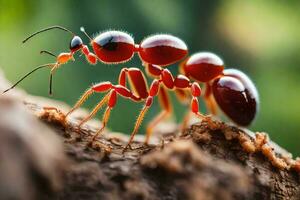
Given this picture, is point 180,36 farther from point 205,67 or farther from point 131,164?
point 131,164

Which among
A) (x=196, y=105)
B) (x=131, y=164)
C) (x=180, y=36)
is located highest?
(x=180, y=36)

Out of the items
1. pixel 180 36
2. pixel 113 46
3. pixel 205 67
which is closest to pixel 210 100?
pixel 205 67

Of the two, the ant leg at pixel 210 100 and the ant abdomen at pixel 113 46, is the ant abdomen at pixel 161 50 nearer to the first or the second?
the ant abdomen at pixel 113 46

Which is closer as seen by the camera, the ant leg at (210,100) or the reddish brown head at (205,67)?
the reddish brown head at (205,67)

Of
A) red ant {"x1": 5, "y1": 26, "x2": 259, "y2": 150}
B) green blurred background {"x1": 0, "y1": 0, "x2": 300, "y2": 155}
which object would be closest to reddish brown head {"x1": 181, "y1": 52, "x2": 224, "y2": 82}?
red ant {"x1": 5, "y1": 26, "x2": 259, "y2": 150}

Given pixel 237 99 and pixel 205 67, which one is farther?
pixel 205 67

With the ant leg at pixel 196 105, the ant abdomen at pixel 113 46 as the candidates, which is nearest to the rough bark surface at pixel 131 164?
the ant leg at pixel 196 105

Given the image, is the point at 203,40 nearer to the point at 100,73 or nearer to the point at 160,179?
the point at 100,73

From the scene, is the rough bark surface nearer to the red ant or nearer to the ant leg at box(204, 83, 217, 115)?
the red ant
